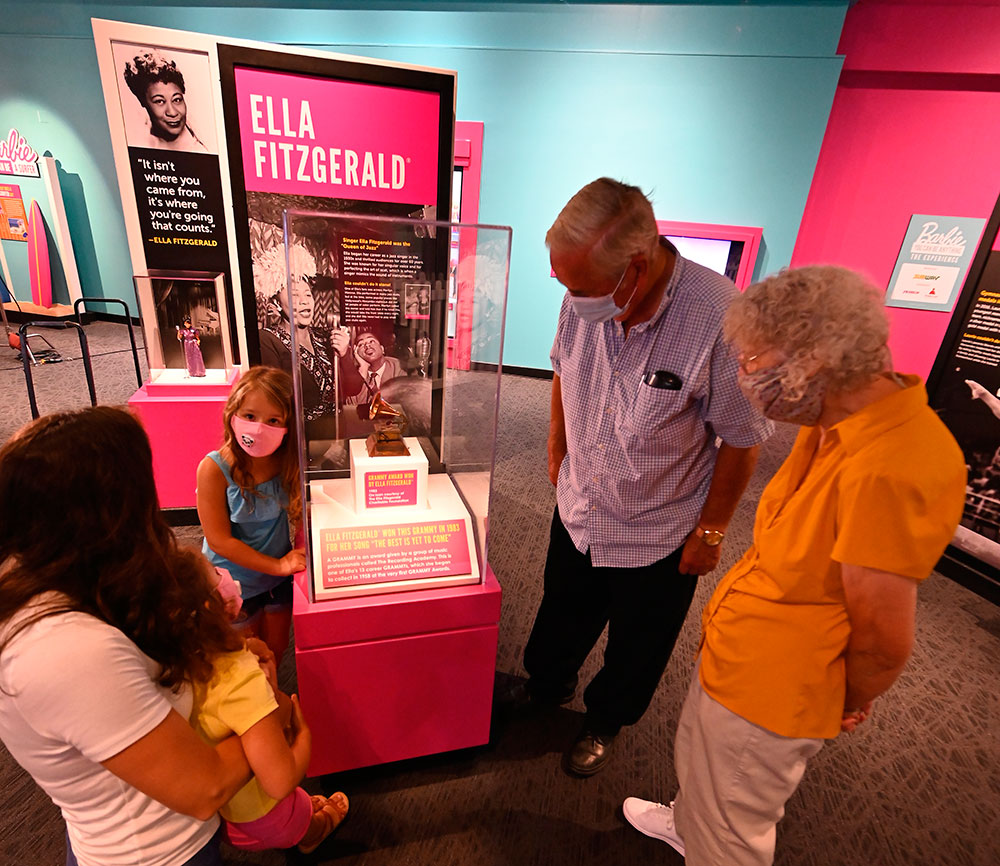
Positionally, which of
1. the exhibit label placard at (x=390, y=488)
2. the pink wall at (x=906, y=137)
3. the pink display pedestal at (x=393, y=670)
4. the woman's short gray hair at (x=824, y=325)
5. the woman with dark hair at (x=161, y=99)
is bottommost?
the pink display pedestal at (x=393, y=670)

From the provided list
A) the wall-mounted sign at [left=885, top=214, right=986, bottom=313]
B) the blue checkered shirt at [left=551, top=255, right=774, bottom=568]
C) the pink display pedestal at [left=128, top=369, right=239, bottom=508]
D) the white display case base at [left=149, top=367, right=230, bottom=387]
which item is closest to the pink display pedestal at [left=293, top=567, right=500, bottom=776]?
the blue checkered shirt at [left=551, top=255, right=774, bottom=568]

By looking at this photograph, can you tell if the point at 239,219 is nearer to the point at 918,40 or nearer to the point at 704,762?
the point at 704,762

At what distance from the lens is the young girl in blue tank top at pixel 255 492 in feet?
4.51

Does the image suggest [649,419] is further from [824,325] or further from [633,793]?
[633,793]

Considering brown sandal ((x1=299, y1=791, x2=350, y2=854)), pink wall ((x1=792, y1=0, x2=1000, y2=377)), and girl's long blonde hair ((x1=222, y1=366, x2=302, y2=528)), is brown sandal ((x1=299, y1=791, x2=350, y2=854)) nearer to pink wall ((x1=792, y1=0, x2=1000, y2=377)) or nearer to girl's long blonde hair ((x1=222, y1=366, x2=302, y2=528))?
girl's long blonde hair ((x1=222, y1=366, x2=302, y2=528))

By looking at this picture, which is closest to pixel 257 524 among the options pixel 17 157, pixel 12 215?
pixel 12 215

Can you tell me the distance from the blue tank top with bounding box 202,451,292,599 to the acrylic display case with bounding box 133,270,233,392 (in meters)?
1.35

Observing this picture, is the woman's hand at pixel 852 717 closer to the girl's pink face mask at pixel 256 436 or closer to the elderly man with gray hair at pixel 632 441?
the elderly man with gray hair at pixel 632 441

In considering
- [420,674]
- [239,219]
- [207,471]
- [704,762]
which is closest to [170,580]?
[207,471]

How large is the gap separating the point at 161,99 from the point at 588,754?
295 centimetres

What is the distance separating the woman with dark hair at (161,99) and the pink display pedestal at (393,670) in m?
1.99

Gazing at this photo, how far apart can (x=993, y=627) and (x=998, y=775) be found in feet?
3.41

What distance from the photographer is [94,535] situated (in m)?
0.71

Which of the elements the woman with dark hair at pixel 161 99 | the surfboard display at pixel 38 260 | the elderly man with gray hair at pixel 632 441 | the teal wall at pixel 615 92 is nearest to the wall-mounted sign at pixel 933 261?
the teal wall at pixel 615 92
